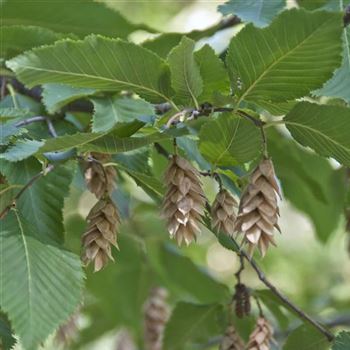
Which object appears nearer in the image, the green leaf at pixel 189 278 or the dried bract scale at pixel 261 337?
the dried bract scale at pixel 261 337

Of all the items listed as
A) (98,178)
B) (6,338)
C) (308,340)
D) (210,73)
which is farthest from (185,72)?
(308,340)

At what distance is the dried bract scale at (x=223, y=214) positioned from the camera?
136 centimetres

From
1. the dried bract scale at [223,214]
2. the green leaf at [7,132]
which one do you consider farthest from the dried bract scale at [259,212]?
the green leaf at [7,132]

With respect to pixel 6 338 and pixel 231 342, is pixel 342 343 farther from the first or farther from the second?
pixel 6 338

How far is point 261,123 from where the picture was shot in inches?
52.9

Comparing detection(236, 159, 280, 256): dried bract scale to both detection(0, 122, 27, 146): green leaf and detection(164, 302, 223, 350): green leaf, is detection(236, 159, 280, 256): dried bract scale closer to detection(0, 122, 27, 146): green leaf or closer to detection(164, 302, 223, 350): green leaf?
detection(0, 122, 27, 146): green leaf

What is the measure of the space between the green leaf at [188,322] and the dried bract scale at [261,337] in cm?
32

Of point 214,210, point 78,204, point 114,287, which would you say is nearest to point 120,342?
point 114,287

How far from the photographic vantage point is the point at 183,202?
1313 millimetres

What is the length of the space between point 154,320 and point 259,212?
4.51ft

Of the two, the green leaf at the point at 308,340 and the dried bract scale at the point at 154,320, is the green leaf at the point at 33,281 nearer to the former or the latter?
the green leaf at the point at 308,340

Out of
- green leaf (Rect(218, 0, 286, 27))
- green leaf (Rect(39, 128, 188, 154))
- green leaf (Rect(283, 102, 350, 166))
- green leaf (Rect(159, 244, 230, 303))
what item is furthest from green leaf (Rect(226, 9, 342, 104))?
green leaf (Rect(159, 244, 230, 303))

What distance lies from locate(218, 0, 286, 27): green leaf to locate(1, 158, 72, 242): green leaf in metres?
0.46

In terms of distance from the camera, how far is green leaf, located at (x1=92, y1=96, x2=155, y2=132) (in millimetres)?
1565
